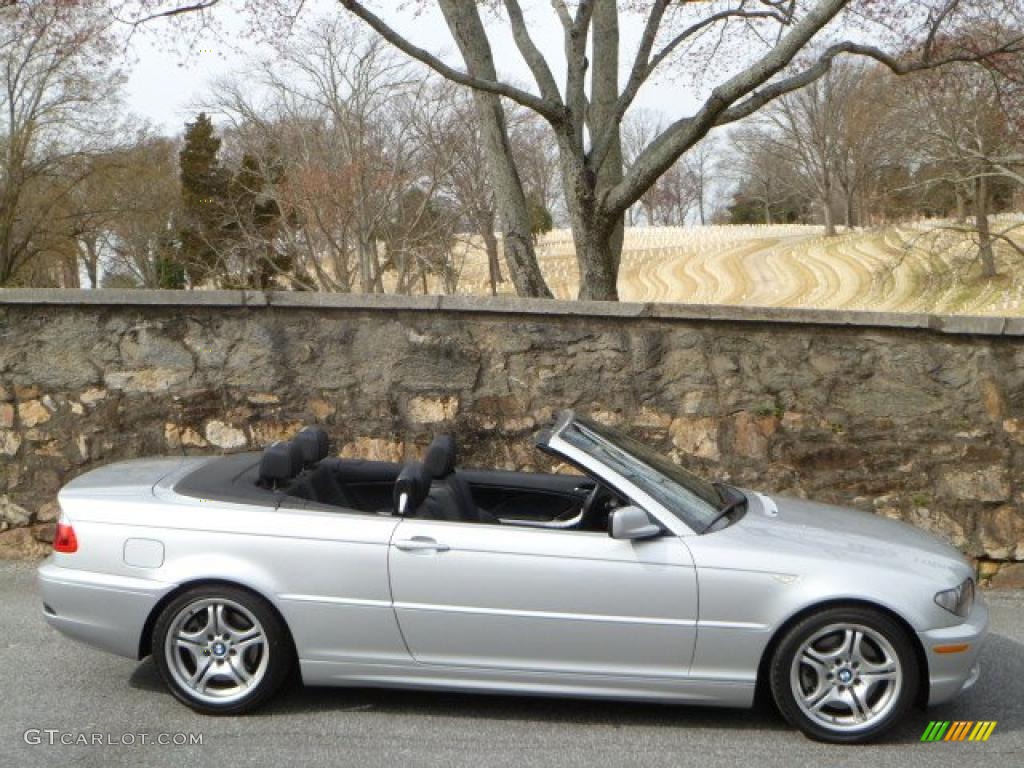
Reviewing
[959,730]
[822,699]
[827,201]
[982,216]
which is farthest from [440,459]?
[827,201]

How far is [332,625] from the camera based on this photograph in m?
4.50

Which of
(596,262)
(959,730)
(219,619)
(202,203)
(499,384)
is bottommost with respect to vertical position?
(959,730)

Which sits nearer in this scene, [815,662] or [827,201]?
[815,662]

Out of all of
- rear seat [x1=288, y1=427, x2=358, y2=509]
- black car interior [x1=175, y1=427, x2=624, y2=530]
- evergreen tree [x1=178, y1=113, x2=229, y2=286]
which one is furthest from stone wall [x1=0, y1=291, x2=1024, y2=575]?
evergreen tree [x1=178, y1=113, x2=229, y2=286]

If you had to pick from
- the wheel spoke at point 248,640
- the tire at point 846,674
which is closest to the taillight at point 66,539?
the wheel spoke at point 248,640

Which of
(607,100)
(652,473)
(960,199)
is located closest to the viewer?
(652,473)

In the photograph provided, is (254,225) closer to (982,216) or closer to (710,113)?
(982,216)

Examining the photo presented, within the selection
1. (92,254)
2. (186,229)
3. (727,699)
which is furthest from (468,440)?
(92,254)

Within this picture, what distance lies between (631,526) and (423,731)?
116 centimetres

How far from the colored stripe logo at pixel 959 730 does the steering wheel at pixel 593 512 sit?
62.9 inches

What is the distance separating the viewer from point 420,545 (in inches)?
177

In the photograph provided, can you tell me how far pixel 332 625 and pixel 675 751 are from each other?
142 centimetres

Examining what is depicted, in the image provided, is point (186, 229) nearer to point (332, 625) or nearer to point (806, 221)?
point (332, 625)
